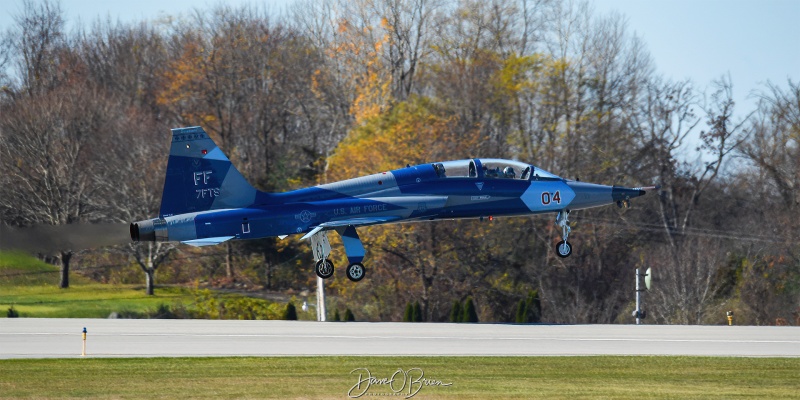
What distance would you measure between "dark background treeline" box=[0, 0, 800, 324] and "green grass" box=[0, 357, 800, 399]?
25700 millimetres

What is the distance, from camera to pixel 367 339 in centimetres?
4725

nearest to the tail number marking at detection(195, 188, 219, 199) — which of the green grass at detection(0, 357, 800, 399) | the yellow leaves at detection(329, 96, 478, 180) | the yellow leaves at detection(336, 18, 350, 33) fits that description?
the green grass at detection(0, 357, 800, 399)

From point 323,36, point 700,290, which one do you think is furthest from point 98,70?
point 700,290

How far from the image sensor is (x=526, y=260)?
7481 centimetres

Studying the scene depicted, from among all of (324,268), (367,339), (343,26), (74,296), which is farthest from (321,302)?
(343,26)

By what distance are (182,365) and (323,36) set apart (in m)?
59.5

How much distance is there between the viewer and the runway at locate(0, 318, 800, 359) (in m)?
43.7

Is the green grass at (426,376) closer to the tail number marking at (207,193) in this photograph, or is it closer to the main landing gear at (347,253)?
the main landing gear at (347,253)

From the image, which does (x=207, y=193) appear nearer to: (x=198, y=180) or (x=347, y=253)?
(x=198, y=180)

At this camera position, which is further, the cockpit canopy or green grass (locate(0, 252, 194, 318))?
green grass (locate(0, 252, 194, 318))

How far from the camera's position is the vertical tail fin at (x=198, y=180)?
1446 inches

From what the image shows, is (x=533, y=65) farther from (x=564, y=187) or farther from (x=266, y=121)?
(x=564, y=187)

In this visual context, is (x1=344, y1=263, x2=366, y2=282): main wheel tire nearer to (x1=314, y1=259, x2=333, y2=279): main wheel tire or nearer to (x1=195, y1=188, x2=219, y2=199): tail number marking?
(x1=314, y1=259, x2=333, y2=279): main wheel tire

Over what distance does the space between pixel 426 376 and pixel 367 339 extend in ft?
30.7
